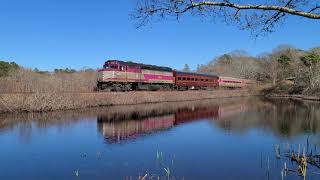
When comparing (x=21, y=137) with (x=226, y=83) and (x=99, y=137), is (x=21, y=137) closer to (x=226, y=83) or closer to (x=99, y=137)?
(x=99, y=137)

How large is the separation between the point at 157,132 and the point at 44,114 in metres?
11.9

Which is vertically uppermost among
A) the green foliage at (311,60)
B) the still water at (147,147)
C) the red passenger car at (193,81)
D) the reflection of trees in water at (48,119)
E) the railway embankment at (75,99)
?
the green foliage at (311,60)

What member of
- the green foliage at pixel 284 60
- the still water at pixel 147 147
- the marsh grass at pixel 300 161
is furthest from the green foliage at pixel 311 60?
the marsh grass at pixel 300 161

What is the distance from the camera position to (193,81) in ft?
201

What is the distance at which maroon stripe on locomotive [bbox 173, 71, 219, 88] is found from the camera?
2211 inches

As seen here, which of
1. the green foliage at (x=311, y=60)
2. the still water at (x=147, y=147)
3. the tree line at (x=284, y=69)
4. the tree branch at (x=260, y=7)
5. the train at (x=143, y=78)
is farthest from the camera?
the green foliage at (x=311, y=60)

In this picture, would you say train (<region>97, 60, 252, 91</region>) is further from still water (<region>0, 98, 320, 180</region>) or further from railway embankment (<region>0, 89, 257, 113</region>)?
still water (<region>0, 98, 320, 180</region>)

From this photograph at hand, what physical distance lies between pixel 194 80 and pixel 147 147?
44.6 metres

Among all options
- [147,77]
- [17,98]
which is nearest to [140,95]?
[147,77]

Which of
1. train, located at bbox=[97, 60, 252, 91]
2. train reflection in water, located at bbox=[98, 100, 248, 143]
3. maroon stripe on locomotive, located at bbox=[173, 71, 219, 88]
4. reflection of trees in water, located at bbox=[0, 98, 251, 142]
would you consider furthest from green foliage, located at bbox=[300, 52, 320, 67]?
reflection of trees in water, located at bbox=[0, 98, 251, 142]

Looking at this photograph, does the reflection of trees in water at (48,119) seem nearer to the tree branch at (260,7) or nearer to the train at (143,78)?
the train at (143,78)

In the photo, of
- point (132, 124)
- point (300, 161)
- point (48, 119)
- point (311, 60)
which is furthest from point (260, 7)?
point (311, 60)

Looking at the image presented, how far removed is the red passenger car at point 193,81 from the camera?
185ft

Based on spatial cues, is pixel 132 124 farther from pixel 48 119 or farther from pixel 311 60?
pixel 311 60
